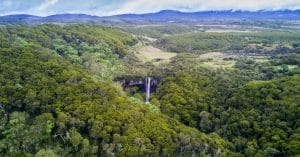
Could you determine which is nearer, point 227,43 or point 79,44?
point 79,44

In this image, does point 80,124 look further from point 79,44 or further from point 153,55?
point 153,55

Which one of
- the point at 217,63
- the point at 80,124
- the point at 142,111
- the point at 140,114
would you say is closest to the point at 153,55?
the point at 217,63

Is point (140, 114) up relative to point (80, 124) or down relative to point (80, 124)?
up

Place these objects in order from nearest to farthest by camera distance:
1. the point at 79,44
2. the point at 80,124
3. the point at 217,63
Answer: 1. the point at 80,124
2. the point at 217,63
3. the point at 79,44

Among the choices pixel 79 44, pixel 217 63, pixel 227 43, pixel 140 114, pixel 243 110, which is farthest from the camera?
pixel 227 43

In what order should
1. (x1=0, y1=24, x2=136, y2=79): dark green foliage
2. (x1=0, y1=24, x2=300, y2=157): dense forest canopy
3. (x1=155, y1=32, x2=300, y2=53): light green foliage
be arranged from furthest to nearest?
(x1=155, y1=32, x2=300, y2=53): light green foliage, (x1=0, y1=24, x2=136, y2=79): dark green foliage, (x1=0, y1=24, x2=300, y2=157): dense forest canopy

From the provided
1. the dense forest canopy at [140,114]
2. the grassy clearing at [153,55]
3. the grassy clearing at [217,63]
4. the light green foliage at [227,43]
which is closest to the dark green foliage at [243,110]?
the dense forest canopy at [140,114]

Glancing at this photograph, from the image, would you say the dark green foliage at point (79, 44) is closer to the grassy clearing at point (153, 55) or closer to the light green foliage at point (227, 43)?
the grassy clearing at point (153, 55)

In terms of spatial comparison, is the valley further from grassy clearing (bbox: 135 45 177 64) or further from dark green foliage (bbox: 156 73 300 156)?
grassy clearing (bbox: 135 45 177 64)

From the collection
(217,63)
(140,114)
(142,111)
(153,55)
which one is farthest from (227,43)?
(140,114)

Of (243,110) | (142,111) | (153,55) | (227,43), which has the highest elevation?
(142,111)

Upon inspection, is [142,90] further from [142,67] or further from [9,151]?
[9,151]

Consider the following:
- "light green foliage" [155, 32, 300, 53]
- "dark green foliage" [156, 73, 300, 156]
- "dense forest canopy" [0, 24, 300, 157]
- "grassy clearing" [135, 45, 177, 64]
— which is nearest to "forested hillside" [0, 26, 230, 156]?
"dense forest canopy" [0, 24, 300, 157]
